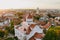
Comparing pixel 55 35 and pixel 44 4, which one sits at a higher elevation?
pixel 44 4

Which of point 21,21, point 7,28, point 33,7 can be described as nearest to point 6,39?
point 7,28

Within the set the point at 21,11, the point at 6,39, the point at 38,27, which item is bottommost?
the point at 6,39

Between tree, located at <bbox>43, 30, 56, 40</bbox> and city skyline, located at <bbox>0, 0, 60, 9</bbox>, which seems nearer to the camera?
tree, located at <bbox>43, 30, 56, 40</bbox>

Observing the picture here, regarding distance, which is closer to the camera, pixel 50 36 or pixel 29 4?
pixel 50 36

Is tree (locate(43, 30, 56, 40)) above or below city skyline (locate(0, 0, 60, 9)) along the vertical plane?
below

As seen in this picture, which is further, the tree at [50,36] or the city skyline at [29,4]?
the city skyline at [29,4]

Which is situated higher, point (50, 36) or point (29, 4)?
point (29, 4)

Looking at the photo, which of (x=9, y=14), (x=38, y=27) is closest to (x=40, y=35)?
(x=38, y=27)

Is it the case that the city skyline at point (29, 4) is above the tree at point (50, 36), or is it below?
above

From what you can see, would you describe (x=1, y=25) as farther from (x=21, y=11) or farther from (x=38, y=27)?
(x=38, y=27)
